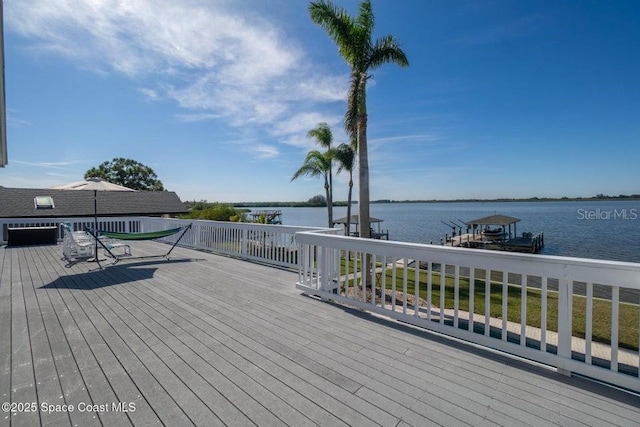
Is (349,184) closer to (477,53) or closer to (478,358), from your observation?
(477,53)

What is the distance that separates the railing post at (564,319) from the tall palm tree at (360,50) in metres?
4.38

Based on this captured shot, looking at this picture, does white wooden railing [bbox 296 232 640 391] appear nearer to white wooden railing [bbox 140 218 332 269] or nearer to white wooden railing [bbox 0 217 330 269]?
white wooden railing [bbox 140 218 332 269]

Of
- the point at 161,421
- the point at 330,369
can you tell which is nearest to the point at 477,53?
the point at 330,369

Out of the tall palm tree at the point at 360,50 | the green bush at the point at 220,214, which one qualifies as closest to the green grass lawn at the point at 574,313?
the tall palm tree at the point at 360,50

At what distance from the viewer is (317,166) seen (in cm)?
1554

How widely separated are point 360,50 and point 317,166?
9511mm

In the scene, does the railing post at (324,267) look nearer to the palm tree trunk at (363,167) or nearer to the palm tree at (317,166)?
the palm tree trunk at (363,167)

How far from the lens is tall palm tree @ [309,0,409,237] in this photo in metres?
6.05

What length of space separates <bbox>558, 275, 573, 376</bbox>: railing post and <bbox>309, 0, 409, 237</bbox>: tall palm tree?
14.4 ft

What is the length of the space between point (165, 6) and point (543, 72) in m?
13.2

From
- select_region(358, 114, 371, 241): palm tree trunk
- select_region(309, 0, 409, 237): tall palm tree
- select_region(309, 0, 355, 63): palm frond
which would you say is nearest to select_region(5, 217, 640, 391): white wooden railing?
select_region(358, 114, 371, 241): palm tree trunk

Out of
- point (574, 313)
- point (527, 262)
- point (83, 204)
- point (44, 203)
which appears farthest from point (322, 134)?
point (44, 203)

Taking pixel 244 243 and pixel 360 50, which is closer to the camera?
pixel 360 50

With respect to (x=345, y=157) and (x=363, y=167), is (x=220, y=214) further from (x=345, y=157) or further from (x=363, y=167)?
(x=363, y=167)
